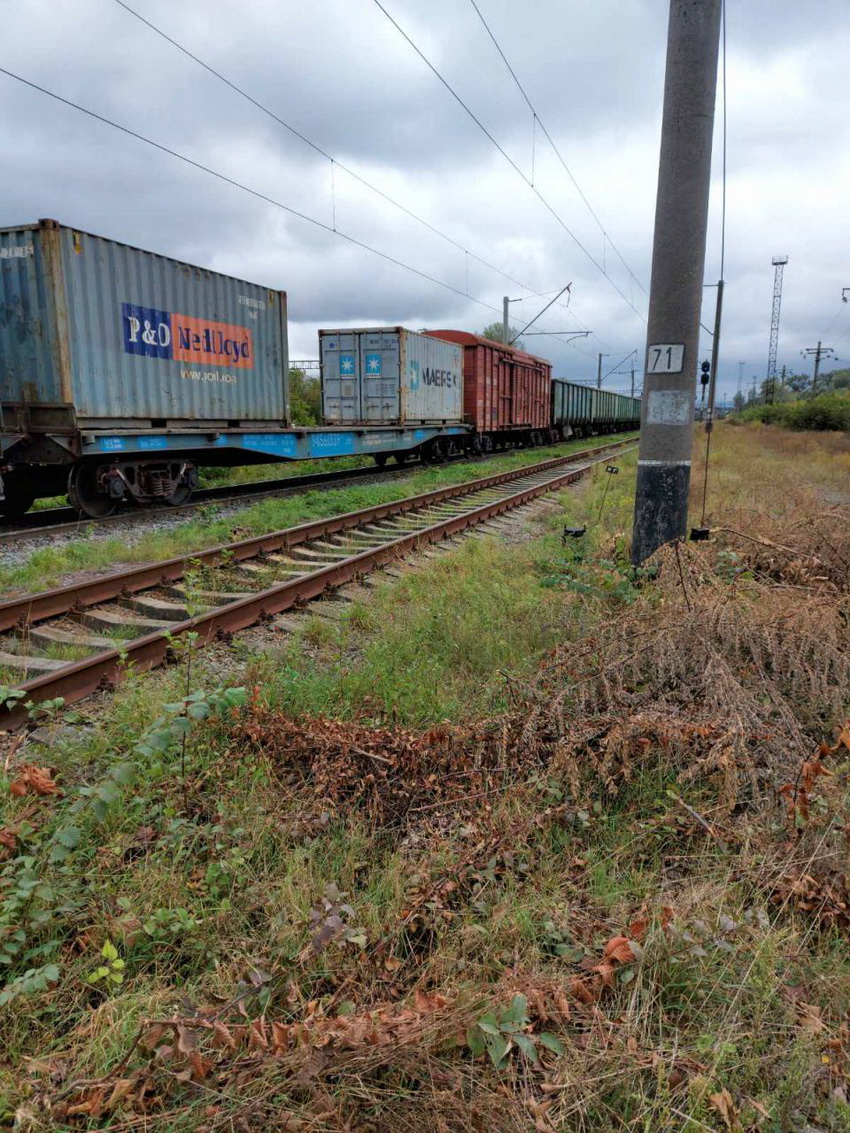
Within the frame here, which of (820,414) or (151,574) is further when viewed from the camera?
(820,414)

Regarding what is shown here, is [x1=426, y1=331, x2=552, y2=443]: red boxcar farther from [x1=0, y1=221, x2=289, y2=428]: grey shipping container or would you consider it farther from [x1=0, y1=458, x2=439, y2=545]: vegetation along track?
[x1=0, y1=221, x2=289, y2=428]: grey shipping container

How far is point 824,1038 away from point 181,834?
2200mm

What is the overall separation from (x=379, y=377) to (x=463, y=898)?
1713 cm

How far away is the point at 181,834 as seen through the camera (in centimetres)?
267

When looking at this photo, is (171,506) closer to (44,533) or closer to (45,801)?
(44,533)

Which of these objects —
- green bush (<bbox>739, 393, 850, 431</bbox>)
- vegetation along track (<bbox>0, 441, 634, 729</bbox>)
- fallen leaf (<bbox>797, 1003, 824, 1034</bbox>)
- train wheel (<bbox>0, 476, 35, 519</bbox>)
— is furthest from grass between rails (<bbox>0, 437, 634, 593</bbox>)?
green bush (<bbox>739, 393, 850, 431</bbox>)

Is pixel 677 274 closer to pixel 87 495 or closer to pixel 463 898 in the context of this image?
pixel 463 898

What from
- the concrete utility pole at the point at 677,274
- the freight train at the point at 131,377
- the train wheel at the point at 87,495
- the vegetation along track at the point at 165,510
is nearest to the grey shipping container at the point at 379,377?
the freight train at the point at 131,377

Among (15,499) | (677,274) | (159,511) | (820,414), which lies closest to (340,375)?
(159,511)

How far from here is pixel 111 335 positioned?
418 inches

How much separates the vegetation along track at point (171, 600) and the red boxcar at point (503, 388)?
42.7ft

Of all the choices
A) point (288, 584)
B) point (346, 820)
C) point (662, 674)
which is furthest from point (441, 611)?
point (346, 820)

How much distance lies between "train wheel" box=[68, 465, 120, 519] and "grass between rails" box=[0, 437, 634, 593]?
1.52 metres

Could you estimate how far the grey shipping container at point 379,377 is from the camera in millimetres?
18016
